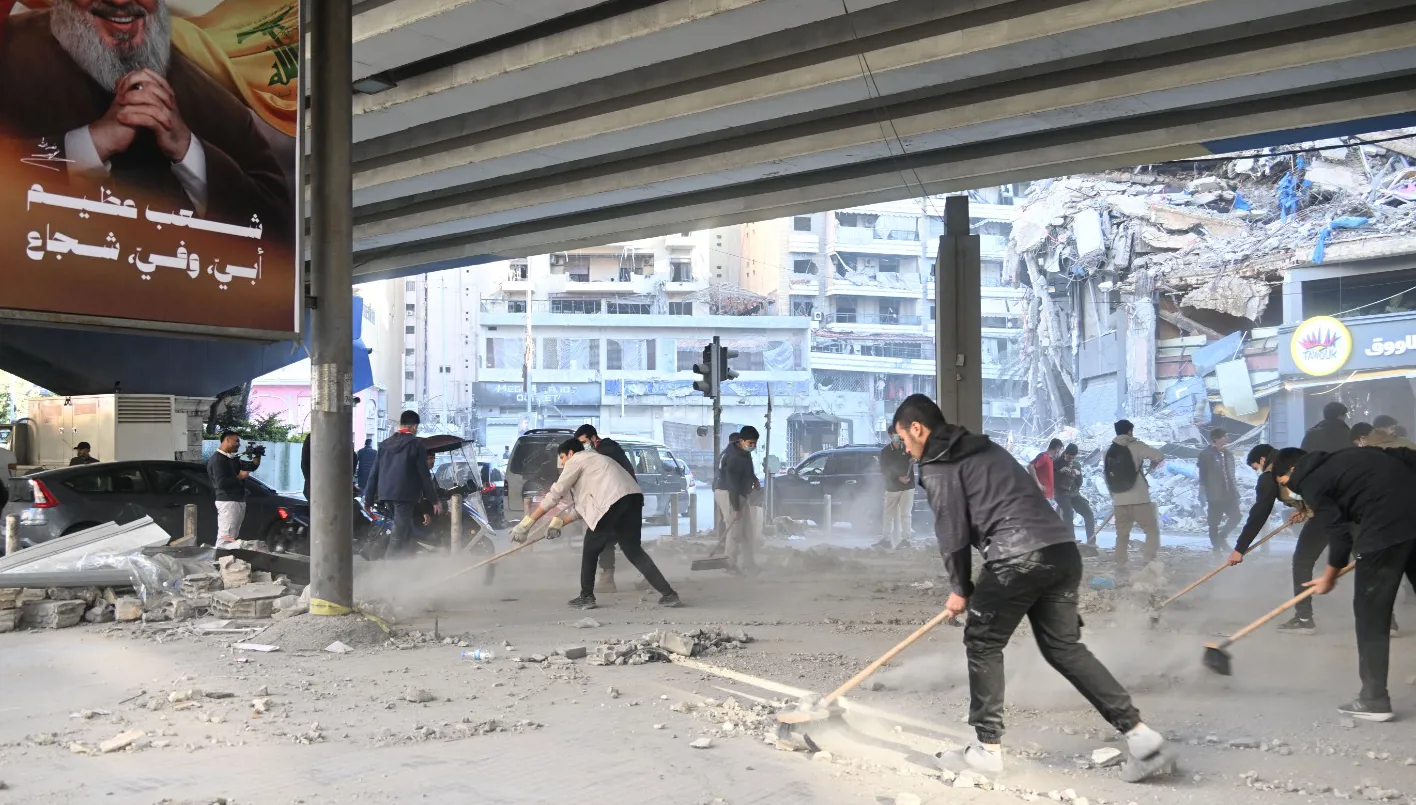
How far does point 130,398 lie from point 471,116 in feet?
30.4

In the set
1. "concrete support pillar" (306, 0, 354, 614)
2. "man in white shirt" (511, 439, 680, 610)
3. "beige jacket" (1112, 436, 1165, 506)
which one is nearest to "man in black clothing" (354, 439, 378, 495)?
"man in white shirt" (511, 439, 680, 610)

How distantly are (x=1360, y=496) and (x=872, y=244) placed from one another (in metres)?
51.0

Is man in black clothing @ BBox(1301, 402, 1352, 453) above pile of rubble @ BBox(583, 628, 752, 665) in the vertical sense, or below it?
above

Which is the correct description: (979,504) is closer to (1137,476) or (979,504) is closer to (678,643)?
(678,643)

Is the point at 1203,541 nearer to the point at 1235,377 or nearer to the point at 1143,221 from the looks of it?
the point at 1235,377

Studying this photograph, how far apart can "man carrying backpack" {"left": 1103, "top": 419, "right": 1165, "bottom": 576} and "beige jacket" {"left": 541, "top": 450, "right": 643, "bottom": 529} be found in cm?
601

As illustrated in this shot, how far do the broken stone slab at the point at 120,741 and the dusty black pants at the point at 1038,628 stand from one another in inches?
145

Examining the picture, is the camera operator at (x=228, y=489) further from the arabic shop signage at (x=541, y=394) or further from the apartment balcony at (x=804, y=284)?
the apartment balcony at (x=804, y=284)

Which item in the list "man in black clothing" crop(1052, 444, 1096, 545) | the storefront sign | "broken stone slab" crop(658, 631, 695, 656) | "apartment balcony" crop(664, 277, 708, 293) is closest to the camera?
"broken stone slab" crop(658, 631, 695, 656)

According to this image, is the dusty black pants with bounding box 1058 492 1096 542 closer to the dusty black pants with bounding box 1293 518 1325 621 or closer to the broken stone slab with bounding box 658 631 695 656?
the dusty black pants with bounding box 1293 518 1325 621

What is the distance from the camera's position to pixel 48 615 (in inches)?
332

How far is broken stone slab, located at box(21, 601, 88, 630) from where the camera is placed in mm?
8414

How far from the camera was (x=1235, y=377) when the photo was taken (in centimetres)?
3067

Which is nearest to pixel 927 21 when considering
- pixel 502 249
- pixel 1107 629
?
pixel 1107 629
